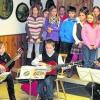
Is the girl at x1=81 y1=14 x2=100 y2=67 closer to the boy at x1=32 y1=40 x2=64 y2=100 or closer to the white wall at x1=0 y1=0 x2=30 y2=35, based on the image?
the boy at x1=32 y1=40 x2=64 y2=100

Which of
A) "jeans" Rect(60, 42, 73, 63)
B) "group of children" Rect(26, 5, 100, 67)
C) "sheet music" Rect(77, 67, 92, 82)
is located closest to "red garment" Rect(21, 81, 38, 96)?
"group of children" Rect(26, 5, 100, 67)

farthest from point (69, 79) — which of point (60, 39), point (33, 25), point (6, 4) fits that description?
point (6, 4)

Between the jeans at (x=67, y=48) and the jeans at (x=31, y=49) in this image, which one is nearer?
the jeans at (x=67, y=48)

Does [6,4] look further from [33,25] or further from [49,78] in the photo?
[49,78]

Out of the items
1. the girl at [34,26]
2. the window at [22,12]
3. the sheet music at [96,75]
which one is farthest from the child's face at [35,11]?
the sheet music at [96,75]

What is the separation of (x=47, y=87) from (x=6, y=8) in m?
1.88

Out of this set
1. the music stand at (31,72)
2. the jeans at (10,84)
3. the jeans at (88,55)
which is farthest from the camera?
the jeans at (88,55)

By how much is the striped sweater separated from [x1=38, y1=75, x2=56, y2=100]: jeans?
4.64 ft

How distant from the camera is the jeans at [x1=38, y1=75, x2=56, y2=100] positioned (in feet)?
14.3

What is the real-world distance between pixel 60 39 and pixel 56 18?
369 millimetres

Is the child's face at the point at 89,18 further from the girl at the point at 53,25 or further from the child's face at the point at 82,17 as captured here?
the girl at the point at 53,25

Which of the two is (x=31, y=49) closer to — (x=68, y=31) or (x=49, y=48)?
(x=68, y=31)

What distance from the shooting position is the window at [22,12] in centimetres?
583

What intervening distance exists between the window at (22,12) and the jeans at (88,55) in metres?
1.36
